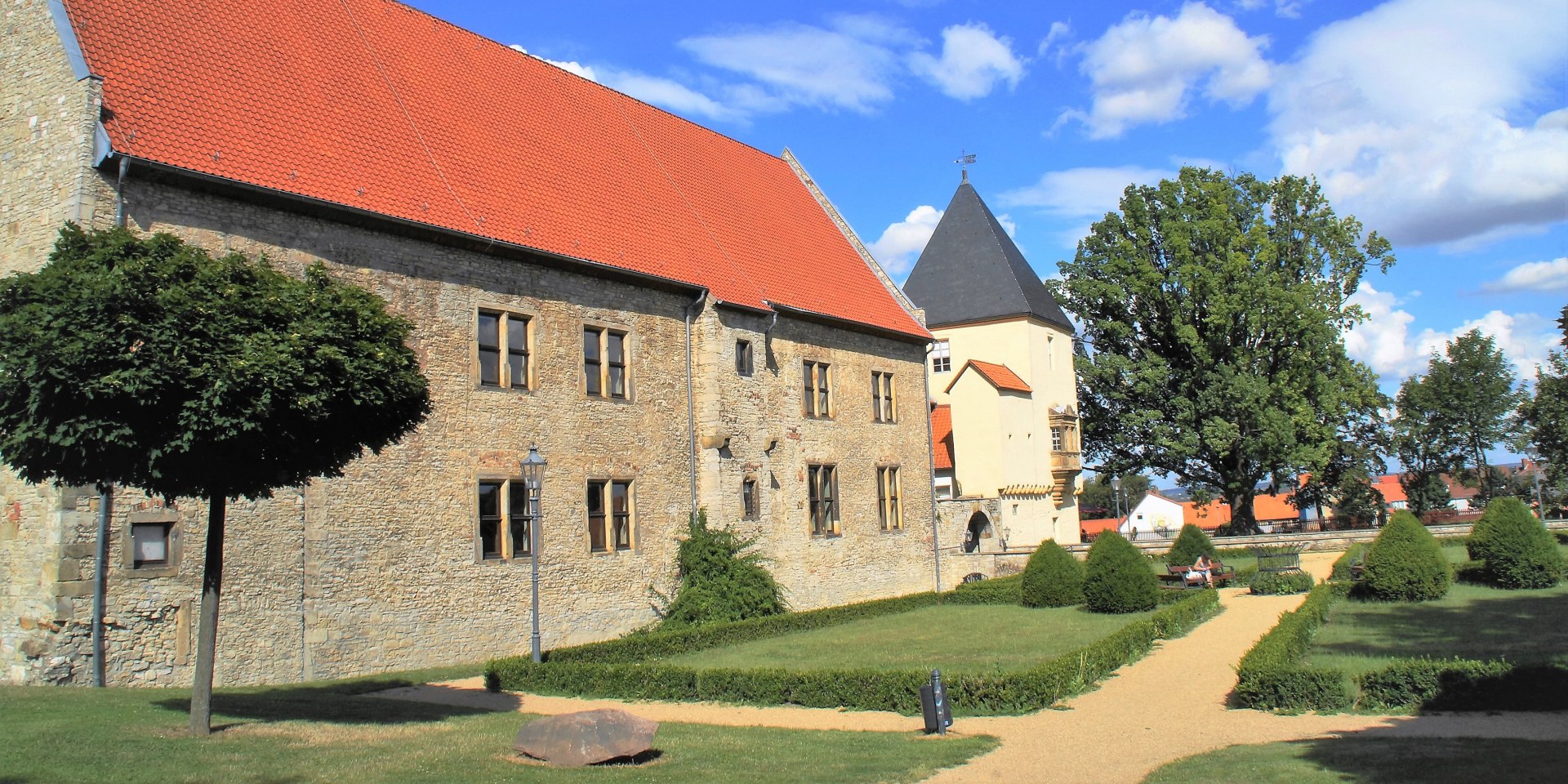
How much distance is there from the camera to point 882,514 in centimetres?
3225

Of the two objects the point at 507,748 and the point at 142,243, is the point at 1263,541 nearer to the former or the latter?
the point at 507,748

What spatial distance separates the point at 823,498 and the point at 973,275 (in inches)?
814

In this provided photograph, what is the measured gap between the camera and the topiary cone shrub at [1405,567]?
24078 mm

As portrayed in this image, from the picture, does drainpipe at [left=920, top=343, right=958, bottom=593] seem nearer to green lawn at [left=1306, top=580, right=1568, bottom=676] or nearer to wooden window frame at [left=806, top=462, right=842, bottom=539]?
wooden window frame at [left=806, top=462, right=842, bottom=539]

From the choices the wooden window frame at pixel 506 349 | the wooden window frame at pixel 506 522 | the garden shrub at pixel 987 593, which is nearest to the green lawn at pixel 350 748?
the wooden window frame at pixel 506 522

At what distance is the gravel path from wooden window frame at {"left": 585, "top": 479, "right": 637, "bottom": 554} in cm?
549

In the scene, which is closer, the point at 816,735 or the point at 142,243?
the point at 142,243

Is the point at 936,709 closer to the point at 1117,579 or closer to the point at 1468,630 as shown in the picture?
the point at 1468,630

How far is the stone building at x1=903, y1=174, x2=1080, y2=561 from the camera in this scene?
41344 mm

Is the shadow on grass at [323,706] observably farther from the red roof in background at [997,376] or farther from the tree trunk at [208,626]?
the red roof in background at [997,376]

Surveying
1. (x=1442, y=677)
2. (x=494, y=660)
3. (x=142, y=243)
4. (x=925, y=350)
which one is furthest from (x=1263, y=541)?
(x=142, y=243)

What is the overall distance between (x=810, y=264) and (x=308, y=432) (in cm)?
2190

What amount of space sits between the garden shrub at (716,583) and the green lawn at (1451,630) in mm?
11080

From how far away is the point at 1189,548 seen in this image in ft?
111
